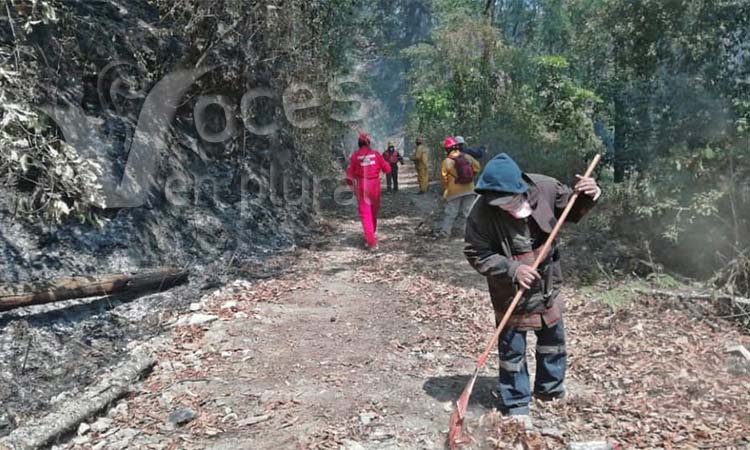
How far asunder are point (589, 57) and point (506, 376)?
9852 mm

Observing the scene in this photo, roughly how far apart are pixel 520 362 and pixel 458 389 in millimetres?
837

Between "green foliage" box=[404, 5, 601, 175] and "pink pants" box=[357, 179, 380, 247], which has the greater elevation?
"green foliage" box=[404, 5, 601, 175]

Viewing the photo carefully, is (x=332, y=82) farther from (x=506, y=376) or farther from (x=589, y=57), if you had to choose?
(x=506, y=376)

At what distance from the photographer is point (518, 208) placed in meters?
3.81

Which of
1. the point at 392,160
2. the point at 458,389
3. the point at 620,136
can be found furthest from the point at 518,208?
the point at 392,160

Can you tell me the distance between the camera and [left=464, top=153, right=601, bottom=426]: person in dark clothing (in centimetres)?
382

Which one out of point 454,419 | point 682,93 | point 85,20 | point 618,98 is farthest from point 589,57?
point 454,419

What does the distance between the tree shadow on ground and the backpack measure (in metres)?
5.14

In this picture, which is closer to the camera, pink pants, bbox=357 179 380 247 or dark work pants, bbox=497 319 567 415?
dark work pants, bbox=497 319 567 415

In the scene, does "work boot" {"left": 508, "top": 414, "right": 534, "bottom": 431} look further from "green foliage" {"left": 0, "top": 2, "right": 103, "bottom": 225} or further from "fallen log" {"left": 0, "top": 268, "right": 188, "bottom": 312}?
"fallen log" {"left": 0, "top": 268, "right": 188, "bottom": 312}

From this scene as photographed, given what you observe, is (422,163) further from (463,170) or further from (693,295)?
(693,295)

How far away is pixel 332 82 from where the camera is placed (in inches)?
594

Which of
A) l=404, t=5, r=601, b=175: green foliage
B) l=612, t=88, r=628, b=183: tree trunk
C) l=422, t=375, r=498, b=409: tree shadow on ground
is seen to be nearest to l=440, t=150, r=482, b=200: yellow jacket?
l=612, t=88, r=628, b=183: tree trunk

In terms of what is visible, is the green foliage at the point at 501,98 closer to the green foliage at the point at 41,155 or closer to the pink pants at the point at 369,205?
the pink pants at the point at 369,205
